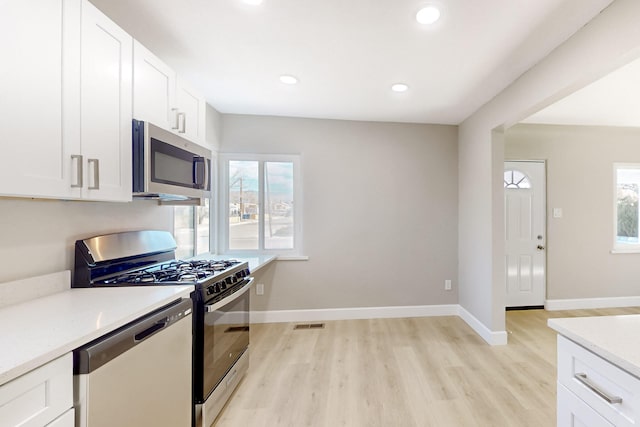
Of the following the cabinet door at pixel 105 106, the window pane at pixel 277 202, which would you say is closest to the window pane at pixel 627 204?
the window pane at pixel 277 202

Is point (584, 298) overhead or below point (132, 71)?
below

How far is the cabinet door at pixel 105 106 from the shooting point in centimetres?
124

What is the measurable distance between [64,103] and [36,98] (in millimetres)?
110

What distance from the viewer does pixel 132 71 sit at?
4.99ft

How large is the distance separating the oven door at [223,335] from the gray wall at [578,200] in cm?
375

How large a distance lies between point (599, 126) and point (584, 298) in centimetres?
233

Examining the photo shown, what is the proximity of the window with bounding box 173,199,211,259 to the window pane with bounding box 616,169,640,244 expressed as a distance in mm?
5455

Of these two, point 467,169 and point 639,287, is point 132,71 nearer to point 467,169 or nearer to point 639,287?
point 467,169

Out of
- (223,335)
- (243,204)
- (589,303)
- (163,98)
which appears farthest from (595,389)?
(589,303)

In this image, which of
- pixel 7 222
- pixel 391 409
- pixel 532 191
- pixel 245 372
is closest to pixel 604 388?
pixel 391 409

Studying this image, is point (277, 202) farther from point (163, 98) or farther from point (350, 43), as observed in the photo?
point (350, 43)

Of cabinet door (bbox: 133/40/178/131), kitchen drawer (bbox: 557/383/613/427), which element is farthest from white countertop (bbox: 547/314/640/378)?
cabinet door (bbox: 133/40/178/131)

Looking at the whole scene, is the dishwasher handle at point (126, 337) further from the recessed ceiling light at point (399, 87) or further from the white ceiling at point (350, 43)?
the recessed ceiling light at point (399, 87)

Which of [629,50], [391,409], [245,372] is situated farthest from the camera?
[245,372]
